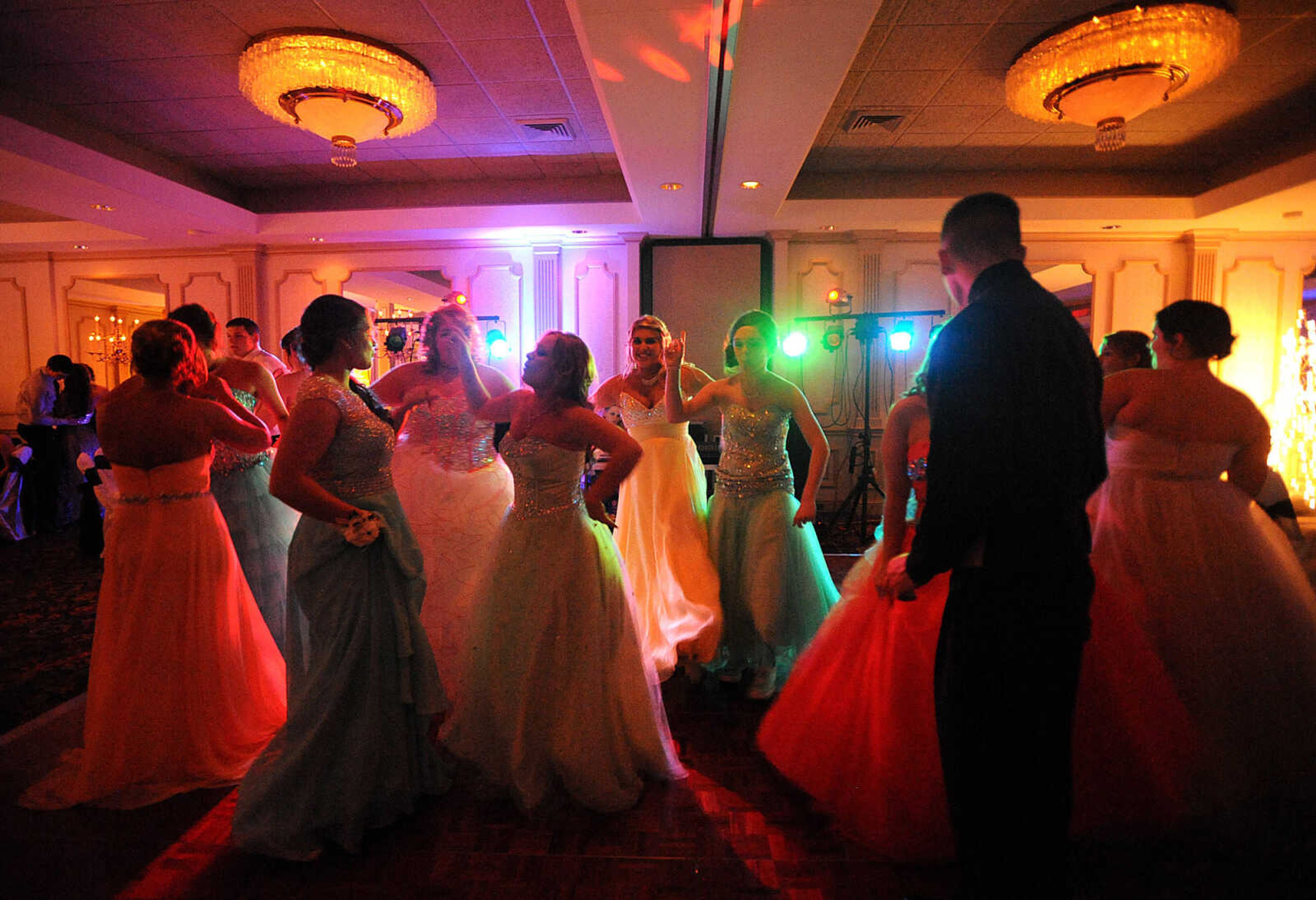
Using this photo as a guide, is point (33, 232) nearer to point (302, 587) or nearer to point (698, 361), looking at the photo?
point (698, 361)

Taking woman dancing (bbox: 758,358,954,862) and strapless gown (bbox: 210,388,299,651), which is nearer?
woman dancing (bbox: 758,358,954,862)

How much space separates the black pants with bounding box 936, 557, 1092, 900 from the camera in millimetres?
1417

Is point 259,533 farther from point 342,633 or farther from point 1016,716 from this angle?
point 1016,716

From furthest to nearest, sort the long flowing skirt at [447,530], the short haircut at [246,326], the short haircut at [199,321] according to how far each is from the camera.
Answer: the short haircut at [246,326] < the short haircut at [199,321] < the long flowing skirt at [447,530]

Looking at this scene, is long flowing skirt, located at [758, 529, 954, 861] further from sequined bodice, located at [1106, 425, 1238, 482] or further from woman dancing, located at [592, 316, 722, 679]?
sequined bodice, located at [1106, 425, 1238, 482]

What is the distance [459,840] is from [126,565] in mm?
1476

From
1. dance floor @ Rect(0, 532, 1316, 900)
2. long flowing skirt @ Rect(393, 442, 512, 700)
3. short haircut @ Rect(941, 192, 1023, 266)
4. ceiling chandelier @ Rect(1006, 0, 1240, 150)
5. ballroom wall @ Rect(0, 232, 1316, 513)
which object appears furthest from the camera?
ballroom wall @ Rect(0, 232, 1316, 513)

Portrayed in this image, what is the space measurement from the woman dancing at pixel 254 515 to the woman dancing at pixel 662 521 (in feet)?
5.03

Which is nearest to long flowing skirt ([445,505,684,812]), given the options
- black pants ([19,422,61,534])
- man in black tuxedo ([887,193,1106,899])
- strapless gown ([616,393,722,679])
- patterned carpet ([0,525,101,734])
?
strapless gown ([616,393,722,679])

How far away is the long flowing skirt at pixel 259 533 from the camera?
2.95 meters

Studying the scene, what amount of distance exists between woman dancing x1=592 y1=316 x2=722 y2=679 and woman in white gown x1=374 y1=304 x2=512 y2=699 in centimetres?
64

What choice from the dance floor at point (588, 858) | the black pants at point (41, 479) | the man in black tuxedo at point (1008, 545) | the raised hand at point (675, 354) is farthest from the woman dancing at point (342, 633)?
the black pants at point (41, 479)

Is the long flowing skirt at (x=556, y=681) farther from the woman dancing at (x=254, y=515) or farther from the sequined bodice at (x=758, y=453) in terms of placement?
the woman dancing at (x=254, y=515)

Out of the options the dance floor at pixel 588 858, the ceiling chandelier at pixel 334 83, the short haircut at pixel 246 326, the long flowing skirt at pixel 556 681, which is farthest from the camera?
the short haircut at pixel 246 326
